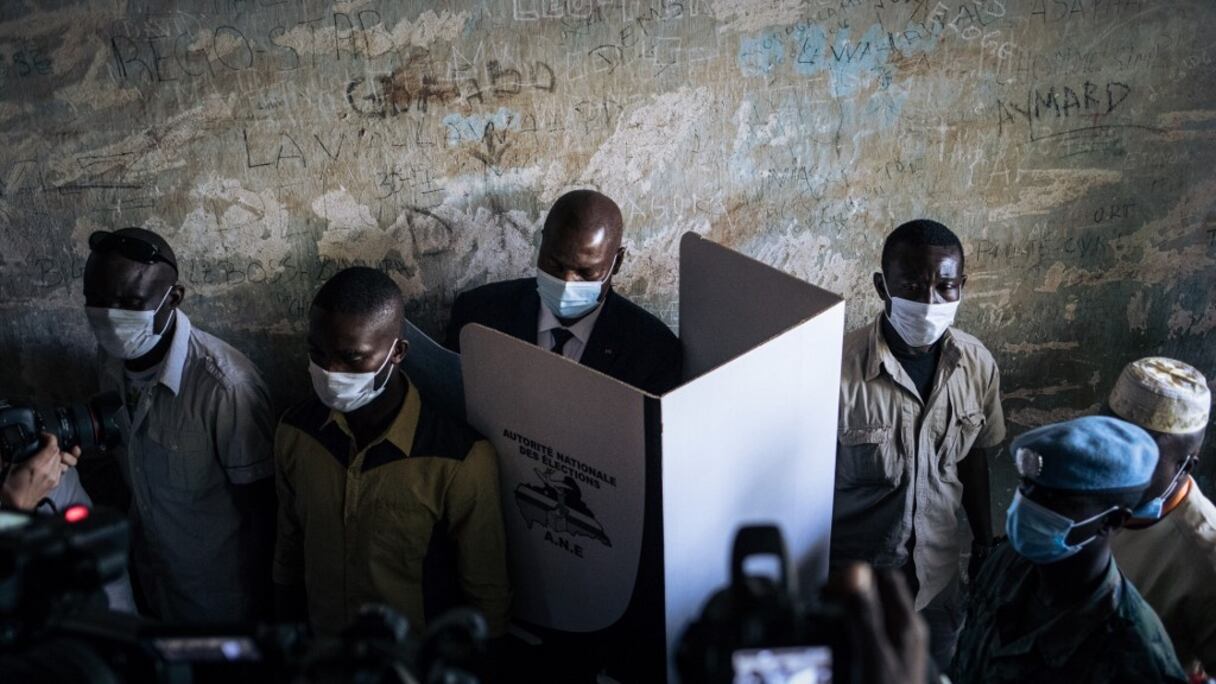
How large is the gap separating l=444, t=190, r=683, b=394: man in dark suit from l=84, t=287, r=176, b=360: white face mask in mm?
927

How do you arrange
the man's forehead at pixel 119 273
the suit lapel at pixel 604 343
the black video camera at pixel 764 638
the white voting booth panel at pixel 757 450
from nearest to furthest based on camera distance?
the black video camera at pixel 764 638 → the white voting booth panel at pixel 757 450 → the man's forehead at pixel 119 273 → the suit lapel at pixel 604 343

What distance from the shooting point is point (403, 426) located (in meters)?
2.54

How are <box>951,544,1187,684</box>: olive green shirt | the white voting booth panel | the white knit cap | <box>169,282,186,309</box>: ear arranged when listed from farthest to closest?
1. <box>169,282,186,309</box>: ear
2. the white knit cap
3. the white voting booth panel
4. <box>951,544,1187,684</box>: olive green shirt

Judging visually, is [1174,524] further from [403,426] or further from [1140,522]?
[403,426]

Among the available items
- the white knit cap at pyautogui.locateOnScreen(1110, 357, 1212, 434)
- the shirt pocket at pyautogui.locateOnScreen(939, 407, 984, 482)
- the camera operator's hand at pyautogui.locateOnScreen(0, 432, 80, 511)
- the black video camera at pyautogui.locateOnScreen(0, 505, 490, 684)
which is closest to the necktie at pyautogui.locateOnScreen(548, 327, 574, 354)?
the shirt pocket at pyautogui.locateOnScreen(939, 407, 984, 482)

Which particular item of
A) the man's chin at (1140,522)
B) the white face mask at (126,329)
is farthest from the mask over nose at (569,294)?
the man's chin at (1140,522)

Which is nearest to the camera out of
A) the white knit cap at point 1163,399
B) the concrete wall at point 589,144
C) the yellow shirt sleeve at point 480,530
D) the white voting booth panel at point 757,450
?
the white voting booth panel at point 757,450

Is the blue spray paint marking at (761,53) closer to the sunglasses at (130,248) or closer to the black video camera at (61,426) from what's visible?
the sunglasses at (130,248)

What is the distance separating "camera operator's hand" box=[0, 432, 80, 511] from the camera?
8.10ft

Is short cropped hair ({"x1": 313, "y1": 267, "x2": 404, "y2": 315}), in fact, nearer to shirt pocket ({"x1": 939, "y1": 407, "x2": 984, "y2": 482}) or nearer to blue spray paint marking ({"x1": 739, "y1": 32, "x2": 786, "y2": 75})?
blue spray paint marking ({"x1": 739, "y1": 32, "x2": 786, "y2": 75})

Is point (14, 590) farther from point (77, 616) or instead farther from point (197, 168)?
point (197, 168)

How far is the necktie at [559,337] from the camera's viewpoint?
317cm

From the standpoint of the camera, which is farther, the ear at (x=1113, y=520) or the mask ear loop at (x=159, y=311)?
the mask ear loop at (x=159, y=311)

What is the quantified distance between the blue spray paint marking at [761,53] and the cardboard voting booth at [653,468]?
3.62ft
